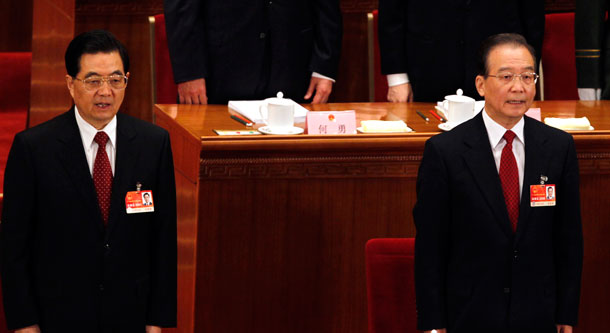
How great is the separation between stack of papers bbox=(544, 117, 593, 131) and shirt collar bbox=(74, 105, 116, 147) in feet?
3.83

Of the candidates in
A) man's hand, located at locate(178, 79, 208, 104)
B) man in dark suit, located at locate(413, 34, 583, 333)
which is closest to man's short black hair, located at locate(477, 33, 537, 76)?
man in dark suit, located at locate(413, 34, 583, 333)

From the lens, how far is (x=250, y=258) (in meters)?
2.37

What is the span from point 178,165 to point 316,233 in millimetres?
417

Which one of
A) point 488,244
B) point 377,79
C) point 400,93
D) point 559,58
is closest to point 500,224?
point 488,244

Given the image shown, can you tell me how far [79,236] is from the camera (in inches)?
70.1

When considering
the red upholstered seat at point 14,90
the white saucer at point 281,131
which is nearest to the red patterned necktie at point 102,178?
the white saucer at point 281,131

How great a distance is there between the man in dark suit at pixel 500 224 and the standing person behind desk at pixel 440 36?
1112 millimetres

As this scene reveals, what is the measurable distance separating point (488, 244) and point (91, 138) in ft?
2.56

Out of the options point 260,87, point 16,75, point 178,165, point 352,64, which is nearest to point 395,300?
point 178,165

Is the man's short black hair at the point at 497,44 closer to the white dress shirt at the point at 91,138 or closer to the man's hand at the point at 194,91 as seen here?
the white dress shirt at the point at 91,138

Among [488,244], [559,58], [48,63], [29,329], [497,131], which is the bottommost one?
[29,329]

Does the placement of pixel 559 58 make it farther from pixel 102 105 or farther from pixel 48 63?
pixel 102 105

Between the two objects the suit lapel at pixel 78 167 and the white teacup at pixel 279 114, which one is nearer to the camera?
the suit lapel at pixel 78 167

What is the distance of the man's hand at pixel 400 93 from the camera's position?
308 cm
